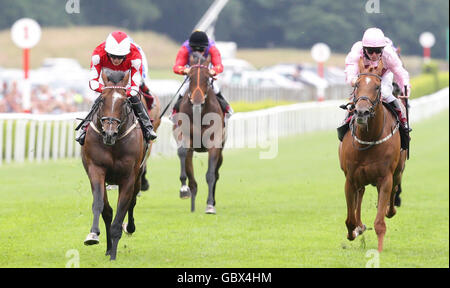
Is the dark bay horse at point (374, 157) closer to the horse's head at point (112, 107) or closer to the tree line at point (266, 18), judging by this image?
the horse's head at point (112, 107)

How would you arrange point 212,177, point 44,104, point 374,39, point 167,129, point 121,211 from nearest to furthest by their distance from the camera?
point 121,211
point 374,39
point 212,177
point 167,129
point 44,104

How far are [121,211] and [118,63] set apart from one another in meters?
1.30

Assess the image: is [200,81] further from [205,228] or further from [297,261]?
[297,261]

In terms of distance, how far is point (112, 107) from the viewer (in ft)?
28.6

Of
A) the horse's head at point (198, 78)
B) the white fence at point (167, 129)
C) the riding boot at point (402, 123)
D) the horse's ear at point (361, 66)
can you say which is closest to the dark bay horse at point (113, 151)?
the horse's ear at point (361, 66)

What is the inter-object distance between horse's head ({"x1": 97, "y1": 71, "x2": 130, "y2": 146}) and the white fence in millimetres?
9183

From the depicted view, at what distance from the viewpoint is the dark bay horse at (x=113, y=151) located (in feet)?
28.6

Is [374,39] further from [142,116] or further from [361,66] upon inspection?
[142,116]

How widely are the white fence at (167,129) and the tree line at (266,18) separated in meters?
22.2

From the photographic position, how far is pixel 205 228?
1136cm

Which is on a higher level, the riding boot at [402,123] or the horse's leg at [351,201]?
the riding boot at [402,123]

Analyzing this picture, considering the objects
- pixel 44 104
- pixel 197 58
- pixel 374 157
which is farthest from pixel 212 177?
pixel 44 104

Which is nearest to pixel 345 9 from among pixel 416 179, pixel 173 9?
pixel 173 9
